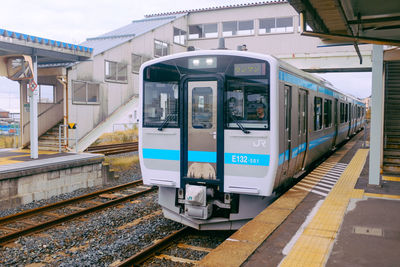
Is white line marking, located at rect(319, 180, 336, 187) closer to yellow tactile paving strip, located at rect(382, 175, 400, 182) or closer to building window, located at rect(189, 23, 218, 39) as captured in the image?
yellow tactile paving strip, located at rect(382, 175, 400, 182)

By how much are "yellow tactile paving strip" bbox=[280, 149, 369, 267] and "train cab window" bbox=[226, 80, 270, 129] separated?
1644mm

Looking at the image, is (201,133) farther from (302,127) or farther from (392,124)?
(392,124)

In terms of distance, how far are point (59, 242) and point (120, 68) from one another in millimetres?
13633

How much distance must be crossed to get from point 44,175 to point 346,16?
8299 millimetres

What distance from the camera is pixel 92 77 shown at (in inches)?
651

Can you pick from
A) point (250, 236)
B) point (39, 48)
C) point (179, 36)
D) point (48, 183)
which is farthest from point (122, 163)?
point (179, 36)

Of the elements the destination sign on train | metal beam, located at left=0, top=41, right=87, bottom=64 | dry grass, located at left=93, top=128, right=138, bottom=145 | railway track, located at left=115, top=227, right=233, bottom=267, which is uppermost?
metal beam, located at left=0, top=41, right=87, bottom=64

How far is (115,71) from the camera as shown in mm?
18656

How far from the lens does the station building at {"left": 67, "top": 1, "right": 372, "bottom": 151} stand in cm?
1630

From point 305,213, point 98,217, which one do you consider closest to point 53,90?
point 98,217

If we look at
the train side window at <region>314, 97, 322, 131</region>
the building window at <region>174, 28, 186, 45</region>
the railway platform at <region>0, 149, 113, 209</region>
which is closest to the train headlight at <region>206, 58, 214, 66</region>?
the train side window at <region>314, 97, 322, 131</region>

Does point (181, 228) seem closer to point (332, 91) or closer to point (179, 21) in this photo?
point (332, 91)

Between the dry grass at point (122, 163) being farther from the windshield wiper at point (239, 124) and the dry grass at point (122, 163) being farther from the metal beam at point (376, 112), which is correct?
the metal beam at point (376, 112)

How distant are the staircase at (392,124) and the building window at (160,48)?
13.9 metres
